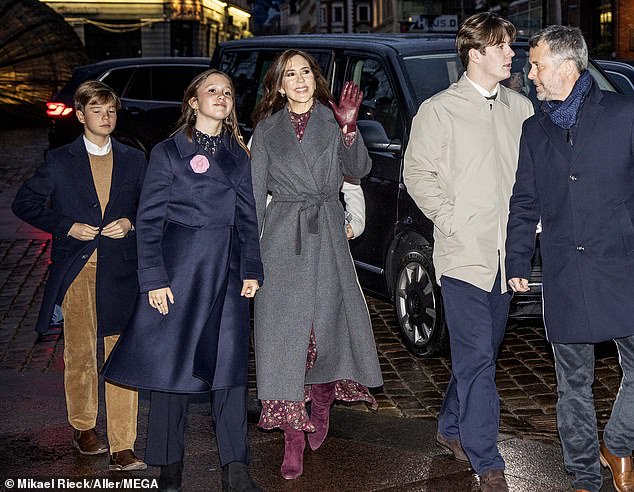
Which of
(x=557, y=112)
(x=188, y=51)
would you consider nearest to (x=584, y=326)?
(x=557, y=112)

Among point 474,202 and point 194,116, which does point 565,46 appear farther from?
point 194,116

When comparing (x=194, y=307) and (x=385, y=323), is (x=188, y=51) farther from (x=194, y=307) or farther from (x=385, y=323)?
(x=194, y=307)

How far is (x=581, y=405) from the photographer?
499 centimetres

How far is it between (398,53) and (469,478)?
3.61 meters

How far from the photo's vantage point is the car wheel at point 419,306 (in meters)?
7.51

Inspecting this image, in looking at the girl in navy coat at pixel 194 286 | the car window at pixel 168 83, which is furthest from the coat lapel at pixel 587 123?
the car window at pixel 168 83

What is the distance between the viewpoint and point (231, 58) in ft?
33.3

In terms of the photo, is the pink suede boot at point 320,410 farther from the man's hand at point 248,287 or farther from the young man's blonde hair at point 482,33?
Result: the young man's blonde hair at point 482,33

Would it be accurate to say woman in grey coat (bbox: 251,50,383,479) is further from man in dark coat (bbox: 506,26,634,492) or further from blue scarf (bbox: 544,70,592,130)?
blue scarf (bbox: 544,70,592,130)

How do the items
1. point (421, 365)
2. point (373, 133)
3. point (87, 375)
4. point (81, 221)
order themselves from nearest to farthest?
point (81, 221) → point (87, 375) → point (373, 133) → point (421, 365)

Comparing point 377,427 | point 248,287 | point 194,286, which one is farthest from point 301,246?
point 377,427

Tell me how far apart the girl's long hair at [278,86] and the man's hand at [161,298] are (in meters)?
1.07

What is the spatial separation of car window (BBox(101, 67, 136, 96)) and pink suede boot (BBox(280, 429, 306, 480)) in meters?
10.4

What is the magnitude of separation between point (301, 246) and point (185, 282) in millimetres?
648
